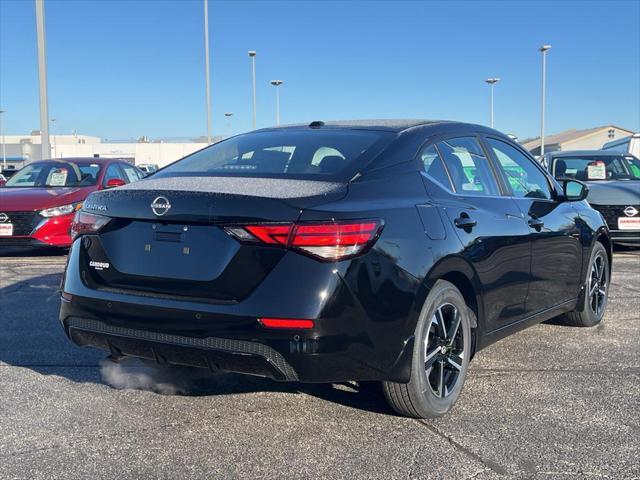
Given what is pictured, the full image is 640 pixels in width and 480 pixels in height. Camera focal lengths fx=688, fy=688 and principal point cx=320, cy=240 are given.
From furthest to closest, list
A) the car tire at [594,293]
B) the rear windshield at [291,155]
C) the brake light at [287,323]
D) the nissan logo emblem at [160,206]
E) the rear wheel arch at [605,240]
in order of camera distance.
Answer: the rear wheel arch at [605,240], the car tire at [594,293], the rear windshield at [291,155], the nissan logo emblem at [160,206], the brake light at [287,323]

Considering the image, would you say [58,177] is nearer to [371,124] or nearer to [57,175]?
[57,175]

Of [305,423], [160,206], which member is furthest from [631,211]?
[160,206]

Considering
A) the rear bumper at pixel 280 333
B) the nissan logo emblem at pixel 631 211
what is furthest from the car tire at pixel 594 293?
the nissan logo emblem at pixel 631 211

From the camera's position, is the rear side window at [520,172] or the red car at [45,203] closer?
the rear side window at [520,172]

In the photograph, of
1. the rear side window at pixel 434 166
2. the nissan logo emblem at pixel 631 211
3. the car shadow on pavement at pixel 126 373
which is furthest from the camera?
the nissan logo emblem at pixel 631 211

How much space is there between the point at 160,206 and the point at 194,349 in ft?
2.22

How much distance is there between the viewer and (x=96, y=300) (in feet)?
11.0

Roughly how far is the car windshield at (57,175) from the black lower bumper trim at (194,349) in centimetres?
737

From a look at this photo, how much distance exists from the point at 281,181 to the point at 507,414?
1.72 meters

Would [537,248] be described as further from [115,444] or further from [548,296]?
[115,444]

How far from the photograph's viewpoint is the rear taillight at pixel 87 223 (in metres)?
3.39

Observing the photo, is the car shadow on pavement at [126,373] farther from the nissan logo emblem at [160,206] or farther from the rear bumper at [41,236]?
the rear bumper at [41,236]

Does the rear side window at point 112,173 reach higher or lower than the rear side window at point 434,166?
lower

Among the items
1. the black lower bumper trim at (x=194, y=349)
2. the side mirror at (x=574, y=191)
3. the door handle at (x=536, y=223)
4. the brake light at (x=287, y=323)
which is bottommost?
the black lower bumper trim at (x=194, y=349)
